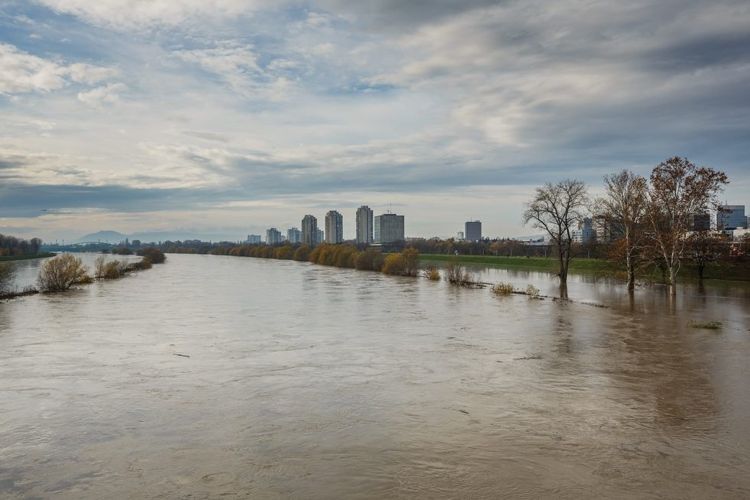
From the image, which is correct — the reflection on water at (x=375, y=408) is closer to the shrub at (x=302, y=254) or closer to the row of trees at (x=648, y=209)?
the row of trees at (x=648, y=209)

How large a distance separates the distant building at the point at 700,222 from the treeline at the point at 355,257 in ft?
86.8

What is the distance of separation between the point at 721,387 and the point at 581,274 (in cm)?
4835

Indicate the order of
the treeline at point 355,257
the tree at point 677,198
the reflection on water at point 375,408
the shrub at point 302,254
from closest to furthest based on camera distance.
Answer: the reflection on water at point 375,408
the tree at point 677,198
the treeline at point 355,257
the shrub at point 302,254

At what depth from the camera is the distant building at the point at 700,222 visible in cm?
3565

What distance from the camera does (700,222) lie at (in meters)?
37.6

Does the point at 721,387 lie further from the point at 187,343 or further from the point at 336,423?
the point at 187,343

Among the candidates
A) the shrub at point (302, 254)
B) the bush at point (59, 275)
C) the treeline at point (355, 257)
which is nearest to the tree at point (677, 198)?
the treeline at point (355, 257)

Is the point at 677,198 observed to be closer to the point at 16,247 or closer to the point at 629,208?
the point at 629,208

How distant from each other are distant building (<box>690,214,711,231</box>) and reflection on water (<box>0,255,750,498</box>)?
39.8ft

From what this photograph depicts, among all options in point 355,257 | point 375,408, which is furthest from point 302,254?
point 375,408

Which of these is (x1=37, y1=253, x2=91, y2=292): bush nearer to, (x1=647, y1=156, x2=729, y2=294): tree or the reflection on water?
the reflection on water

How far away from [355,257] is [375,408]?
61851mm

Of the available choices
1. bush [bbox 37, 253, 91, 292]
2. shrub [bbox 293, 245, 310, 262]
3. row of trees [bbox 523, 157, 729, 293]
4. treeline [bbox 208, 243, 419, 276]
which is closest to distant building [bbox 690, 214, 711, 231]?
row of trees [bbox 523, 157, 729, 293]

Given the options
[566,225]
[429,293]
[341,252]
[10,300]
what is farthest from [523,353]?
[341,252]
